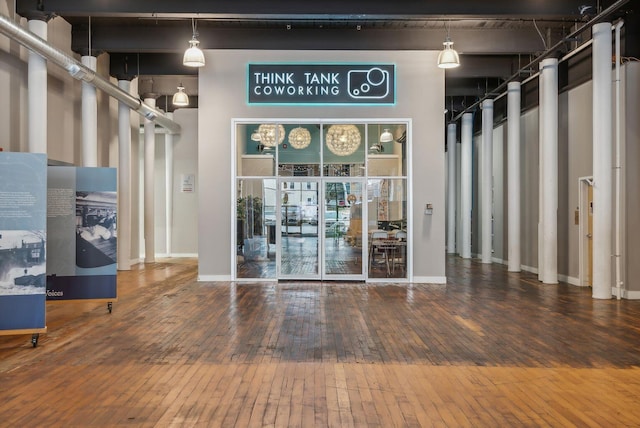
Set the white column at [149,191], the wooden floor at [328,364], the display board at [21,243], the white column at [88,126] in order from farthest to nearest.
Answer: the white column at [149,191]
the white column at [88,126]
the display board at [21,243]
the wooden floor at [328,364]

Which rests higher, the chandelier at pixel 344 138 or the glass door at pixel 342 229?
the chandelier at pixel 344 138

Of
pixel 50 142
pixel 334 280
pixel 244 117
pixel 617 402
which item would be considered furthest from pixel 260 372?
pixel 50 142

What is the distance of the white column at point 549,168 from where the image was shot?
9602mm

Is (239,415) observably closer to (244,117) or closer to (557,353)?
(557,353)

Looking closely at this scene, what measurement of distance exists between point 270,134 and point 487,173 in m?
6.41

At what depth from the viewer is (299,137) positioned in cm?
985

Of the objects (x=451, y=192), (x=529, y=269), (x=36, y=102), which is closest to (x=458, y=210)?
(x=451, y=192)

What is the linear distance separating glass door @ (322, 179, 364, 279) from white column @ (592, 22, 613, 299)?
3.97 meters

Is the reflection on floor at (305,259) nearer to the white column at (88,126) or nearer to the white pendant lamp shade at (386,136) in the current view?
the white pendant lamp shade at (386,136)

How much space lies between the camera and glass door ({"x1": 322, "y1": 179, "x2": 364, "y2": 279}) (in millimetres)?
9891

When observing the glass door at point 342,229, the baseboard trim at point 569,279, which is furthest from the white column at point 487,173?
the glass door at point 342,229

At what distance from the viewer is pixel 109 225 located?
6.90m

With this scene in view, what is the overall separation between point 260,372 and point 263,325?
182 cm

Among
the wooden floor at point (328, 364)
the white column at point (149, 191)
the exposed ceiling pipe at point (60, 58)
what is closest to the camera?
the wooden floor at point (328, 364)
